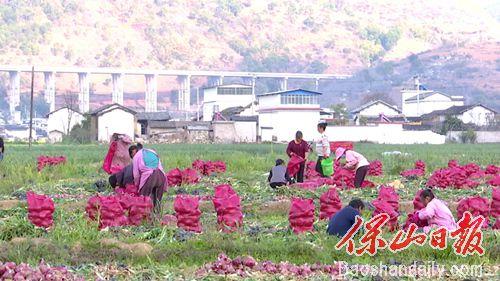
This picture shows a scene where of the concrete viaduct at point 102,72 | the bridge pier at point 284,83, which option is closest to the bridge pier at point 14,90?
the concrete viaduct at point 102,72

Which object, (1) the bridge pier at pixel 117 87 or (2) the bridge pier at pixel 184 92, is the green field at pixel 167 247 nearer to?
(1) the bridge pier at pixel 117 87

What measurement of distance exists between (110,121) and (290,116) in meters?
13.4

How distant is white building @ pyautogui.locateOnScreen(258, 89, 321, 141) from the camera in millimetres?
78062

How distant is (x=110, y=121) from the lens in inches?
3132

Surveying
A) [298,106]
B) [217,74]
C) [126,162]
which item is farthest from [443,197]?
[217,74]

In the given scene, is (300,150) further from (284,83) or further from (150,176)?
(284,83)

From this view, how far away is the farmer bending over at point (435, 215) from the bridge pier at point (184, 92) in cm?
15248

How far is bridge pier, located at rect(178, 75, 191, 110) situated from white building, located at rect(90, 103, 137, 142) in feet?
280

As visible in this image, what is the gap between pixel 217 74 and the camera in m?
178

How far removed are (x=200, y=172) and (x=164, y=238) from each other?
13.7m

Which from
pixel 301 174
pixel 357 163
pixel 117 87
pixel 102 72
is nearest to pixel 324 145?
pixel 301 174

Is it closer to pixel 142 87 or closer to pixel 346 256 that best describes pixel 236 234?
pixel 346 256

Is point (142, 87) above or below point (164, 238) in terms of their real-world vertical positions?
above

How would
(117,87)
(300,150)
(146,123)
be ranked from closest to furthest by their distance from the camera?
(300,150), (146,123), (117,87)
